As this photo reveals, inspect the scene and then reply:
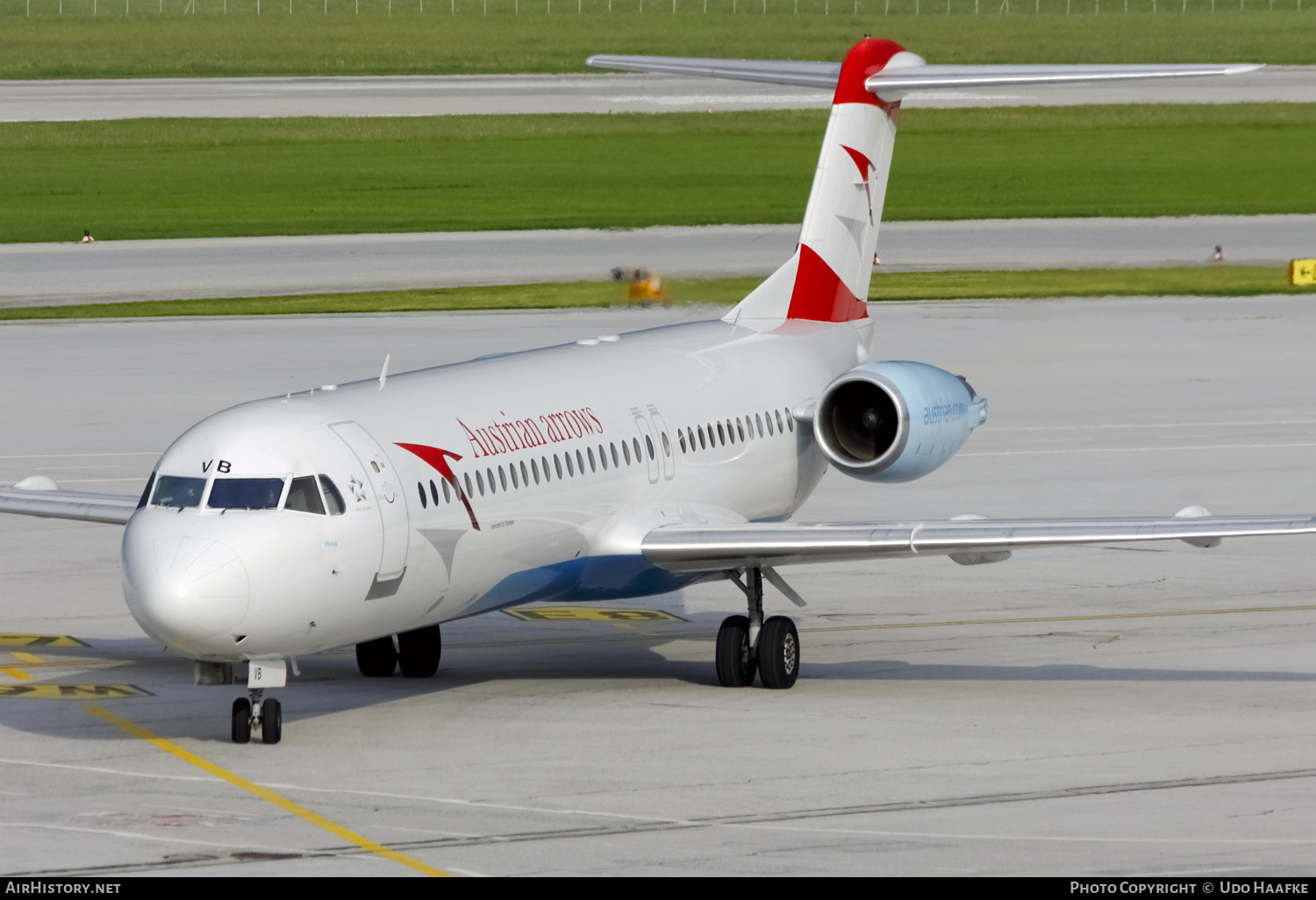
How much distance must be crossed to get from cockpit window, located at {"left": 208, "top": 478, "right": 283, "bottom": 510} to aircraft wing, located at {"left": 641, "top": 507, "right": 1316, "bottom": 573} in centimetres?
470

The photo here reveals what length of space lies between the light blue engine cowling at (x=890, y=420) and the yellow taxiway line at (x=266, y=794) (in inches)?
325

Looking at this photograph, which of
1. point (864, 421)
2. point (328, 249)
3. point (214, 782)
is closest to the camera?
point (214, 782)

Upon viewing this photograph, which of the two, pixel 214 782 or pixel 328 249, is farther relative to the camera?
pixel 328 249

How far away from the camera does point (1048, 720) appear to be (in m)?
20.4

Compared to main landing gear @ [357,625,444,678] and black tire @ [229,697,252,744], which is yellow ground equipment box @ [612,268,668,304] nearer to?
main landing gear @ [357,625,444,678]

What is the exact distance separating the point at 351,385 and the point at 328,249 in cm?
4404

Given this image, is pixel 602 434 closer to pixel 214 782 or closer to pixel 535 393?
pixel 535 393

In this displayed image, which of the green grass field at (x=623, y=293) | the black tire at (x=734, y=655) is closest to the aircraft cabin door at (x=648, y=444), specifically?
the black tire at (x=734, y=655)

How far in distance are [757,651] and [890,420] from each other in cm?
338

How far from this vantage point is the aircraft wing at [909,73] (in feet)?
79.2

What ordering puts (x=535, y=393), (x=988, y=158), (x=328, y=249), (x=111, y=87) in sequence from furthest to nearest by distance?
1. (x=111, y=87)
2. (x=988, y=158)
3. (x=328, y=249)
4. (x=535, y=393)

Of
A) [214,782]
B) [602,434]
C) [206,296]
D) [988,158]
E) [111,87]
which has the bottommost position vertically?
[214,782]
